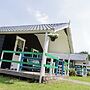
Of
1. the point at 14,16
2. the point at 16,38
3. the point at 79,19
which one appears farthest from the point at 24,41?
the point at 79,19

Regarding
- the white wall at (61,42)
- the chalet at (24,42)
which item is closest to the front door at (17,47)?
the chalet at (24,42)

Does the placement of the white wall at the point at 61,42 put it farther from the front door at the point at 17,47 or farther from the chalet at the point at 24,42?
the front door at the point at 17,47

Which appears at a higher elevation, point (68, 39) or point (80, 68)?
point (68, 39)

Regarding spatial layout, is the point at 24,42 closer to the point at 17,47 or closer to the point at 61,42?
the point at 17,47

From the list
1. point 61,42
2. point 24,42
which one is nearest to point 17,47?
point 24,42

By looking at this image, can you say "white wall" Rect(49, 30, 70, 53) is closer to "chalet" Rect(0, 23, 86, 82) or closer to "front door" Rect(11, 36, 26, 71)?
"chalet" Rect(0, 23, 86, 82)

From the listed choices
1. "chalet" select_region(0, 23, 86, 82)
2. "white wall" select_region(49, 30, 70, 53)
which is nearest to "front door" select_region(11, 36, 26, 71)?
"chalet" select_region(0, 23, 86, 82)

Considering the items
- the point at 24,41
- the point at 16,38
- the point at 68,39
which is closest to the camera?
the point at 16,38

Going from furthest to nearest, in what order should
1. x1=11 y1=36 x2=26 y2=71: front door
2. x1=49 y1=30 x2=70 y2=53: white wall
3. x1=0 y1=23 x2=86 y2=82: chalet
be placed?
1. x1=49 y1=30 x2=70 y2=53: white wall
2. x1=11 y1=36 x2=26 y2=71: front door
3. x1=0 y1=23 x2=86 y2=82: chalet

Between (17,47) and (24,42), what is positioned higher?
(24,42)

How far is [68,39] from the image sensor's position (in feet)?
62.3

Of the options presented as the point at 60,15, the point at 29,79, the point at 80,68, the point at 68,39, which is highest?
the point at 60,15

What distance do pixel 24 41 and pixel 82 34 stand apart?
413 inches

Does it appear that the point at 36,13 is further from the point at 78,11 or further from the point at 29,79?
the point at 29,79
